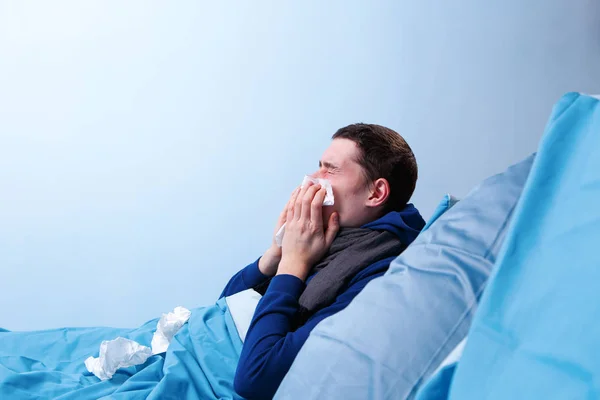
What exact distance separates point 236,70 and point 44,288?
4.20ft

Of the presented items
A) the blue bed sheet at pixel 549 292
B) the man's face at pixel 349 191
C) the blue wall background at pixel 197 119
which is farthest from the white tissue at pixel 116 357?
the blue wall background at pixel 197 119

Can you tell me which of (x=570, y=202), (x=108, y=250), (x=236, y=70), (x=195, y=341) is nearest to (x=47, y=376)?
(x=195, y=341)

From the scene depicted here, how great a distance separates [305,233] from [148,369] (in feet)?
1.43

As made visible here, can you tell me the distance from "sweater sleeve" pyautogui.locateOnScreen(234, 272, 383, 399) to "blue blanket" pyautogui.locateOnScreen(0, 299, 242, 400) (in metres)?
0.08

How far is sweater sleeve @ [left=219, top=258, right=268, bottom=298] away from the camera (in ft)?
4.97

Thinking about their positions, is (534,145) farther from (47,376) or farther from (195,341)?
(47,376)

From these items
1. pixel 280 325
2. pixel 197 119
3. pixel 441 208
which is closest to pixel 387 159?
pixel 441 208

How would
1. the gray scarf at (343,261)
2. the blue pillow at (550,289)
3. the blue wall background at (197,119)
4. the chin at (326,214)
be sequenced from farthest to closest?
Result: the blue wall background at (197,119) → the chin at (326,214) → the gray scarf at (343,261) → the blue pillow at (550,289)

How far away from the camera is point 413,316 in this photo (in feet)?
2.18

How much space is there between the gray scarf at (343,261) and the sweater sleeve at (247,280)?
302mm

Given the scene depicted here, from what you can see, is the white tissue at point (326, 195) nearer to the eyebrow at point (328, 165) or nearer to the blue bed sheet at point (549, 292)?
the eyebrow at point (328, 165)

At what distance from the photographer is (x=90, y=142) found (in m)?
2.44

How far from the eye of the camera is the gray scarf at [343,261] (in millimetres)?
1104

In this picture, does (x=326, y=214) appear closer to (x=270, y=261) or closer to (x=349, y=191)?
(x=349, y=191)
